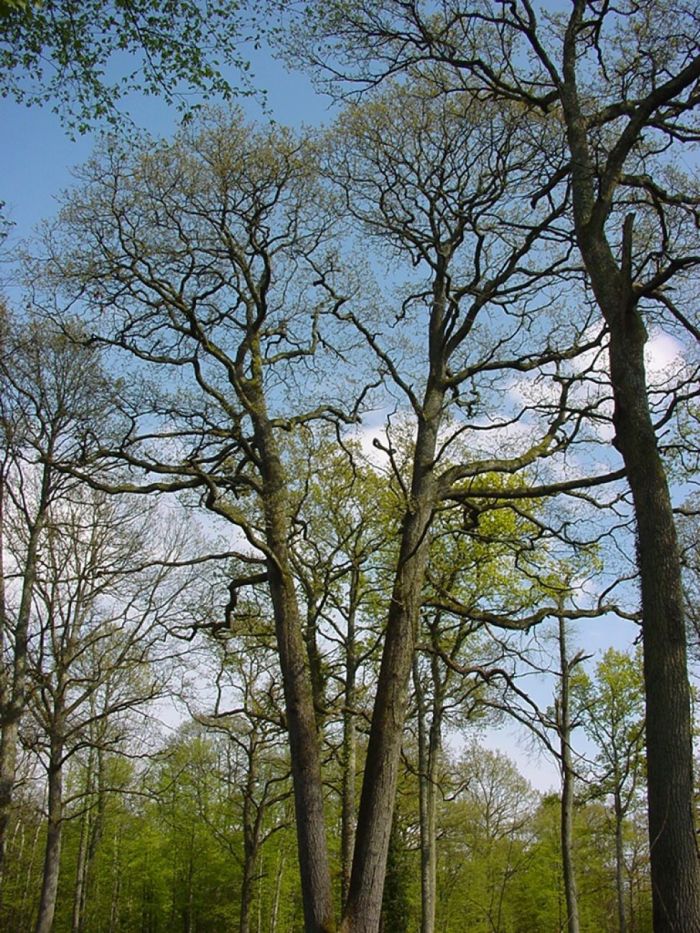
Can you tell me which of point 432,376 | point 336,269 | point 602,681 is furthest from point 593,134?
point 602,681

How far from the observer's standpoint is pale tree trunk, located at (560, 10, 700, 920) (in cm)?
425

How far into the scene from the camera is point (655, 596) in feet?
16.0

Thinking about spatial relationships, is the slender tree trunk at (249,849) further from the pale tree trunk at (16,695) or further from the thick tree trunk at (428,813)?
the pale tree trunk at (16,695)

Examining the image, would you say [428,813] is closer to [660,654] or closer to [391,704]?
[391,704]

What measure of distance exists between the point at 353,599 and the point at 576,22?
11.3 meters

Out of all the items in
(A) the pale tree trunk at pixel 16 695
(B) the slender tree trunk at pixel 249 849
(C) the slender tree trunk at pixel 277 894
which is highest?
(A) the pale tree trunk at pixel 16 695

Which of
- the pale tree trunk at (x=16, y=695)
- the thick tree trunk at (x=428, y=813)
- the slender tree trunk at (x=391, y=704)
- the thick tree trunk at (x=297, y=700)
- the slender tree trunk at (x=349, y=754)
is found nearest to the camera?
the slender tree trunk at (x=391, y=704)

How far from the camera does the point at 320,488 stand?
1481 centimetres

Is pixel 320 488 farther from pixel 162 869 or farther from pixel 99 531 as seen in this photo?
pixel 162 869

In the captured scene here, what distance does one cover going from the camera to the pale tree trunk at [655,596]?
4.25m

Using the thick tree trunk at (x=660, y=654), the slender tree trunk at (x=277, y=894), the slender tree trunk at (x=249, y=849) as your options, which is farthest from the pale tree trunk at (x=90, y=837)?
the thick tree trunk at (x=660, y=654)

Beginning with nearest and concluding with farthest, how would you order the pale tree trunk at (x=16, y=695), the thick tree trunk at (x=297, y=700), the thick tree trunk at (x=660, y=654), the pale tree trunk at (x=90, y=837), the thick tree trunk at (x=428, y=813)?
1. the thick tree trunk at (x=660, y=654)
2. the thick tree trunk at (x=297, y=700)
3. the pale tree trunk at (x=16, y=695)
4. the thick tree trunk at (x=428, y=813)
5. the pale tree trunk at (x=90, y=837)

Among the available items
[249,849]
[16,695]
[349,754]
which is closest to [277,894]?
[249,849]

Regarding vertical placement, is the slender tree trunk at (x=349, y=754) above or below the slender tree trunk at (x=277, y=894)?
above
